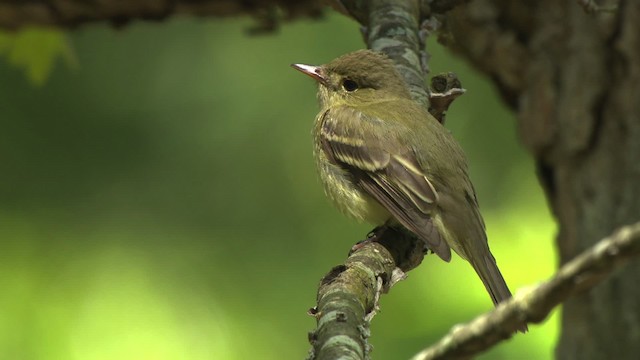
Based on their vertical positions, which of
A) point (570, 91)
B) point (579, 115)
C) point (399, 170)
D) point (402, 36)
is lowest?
point (399, 170)

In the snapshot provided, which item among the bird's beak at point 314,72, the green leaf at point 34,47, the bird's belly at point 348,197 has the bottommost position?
the bird's belly at point 348,197

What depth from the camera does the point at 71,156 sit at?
22.5 feet

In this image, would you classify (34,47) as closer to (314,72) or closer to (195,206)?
(314,72)

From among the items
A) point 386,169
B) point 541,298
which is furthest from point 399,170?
point 541,298

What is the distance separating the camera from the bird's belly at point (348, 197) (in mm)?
4695

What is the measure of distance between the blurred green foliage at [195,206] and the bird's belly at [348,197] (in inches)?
34.9

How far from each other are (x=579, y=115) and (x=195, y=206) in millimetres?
2570

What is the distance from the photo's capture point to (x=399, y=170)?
4621 millimetres

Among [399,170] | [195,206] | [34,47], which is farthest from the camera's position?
[195,206]

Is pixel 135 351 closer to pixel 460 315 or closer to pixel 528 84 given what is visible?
pixel 460 315

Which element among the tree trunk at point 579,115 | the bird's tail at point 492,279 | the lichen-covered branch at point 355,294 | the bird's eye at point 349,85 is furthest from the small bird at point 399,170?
the tree trunk at point 579,115

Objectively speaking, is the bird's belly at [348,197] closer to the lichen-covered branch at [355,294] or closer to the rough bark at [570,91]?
the lichen-covered branch at [355,294]

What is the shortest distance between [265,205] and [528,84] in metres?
1.96

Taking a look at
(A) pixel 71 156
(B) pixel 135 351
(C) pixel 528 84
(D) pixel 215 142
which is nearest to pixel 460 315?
(C) pixel 528 84
